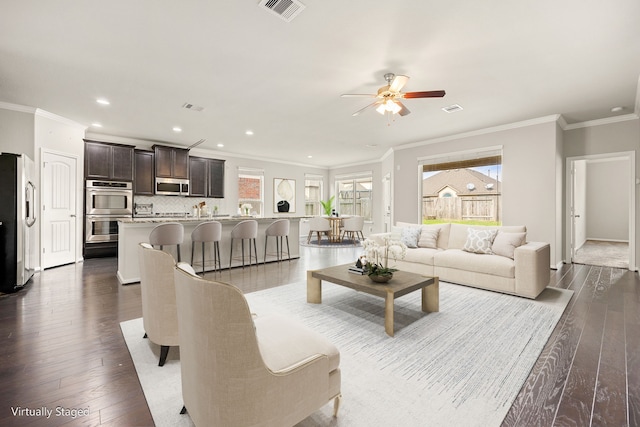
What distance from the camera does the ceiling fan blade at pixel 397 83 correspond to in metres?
3.15

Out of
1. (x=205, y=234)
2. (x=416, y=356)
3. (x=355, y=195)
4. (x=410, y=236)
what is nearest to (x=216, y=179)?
(x=205, y=234)

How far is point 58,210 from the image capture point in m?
5.29

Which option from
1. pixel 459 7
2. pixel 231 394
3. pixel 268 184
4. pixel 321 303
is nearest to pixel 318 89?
pixel 459 7

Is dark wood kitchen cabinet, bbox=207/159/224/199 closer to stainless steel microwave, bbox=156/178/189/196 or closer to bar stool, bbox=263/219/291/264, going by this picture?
stainless steel microwave, bbox=156/178/189/196

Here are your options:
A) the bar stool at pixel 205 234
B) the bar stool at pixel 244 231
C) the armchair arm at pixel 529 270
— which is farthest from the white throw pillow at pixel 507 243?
the bar stool at pixel 205 234

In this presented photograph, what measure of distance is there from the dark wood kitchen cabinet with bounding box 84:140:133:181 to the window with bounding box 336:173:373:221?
267 inches

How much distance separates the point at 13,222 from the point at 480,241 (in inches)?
249

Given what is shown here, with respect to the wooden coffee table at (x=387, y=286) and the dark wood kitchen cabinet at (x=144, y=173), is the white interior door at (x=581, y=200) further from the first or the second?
the dark wood kitchen cabinet at (x=144, y=173)

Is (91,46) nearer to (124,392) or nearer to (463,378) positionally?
(124,392)

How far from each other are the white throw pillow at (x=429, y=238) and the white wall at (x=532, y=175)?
6.63 feet

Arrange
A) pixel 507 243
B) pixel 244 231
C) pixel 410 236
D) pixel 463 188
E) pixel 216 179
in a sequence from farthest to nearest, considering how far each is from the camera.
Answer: pixel 216 179 < pixel 463 188 < pixel 244 231 < pixel 410 236 < pixel 507 243

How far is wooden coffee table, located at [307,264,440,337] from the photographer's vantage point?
99.7 inches

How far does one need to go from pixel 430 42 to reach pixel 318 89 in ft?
5.11

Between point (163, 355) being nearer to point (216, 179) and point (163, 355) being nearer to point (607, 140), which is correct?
point (216, 179)
